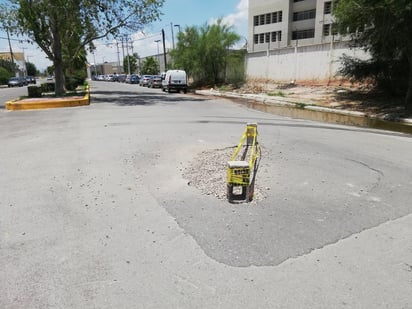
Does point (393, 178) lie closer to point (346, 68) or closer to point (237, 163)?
point (237, 163)

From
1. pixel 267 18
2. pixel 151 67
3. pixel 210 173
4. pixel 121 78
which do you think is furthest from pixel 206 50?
pixel 151 67

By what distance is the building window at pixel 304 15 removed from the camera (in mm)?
52062

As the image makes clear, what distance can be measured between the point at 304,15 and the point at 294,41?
3970mm

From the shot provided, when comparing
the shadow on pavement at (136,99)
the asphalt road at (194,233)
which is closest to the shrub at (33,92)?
the shadow on pavement at (136,99)

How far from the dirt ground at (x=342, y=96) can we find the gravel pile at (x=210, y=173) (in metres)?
11.8

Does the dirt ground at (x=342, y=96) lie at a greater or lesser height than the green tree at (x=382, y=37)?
lesser

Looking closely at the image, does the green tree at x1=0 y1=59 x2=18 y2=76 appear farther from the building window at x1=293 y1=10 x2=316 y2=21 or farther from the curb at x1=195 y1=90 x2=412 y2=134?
the curb at x1=195 y1=90 x2=412 y2=134

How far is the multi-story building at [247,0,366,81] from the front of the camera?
28000 mm

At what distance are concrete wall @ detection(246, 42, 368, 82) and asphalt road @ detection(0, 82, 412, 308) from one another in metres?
21.4

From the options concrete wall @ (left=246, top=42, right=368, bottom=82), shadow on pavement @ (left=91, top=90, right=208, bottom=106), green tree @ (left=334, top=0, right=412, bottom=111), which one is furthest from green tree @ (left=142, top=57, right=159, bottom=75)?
green tree @ (left=334, top=0, right=412, bottom=111)

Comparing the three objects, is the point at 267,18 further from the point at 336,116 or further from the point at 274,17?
the point at 336,116

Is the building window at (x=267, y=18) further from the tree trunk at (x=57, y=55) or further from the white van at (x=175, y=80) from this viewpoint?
the tree trunk at (x=57, y=55)

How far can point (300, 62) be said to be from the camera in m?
30.7

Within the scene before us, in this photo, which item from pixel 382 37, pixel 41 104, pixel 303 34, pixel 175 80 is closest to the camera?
pixel 382 37
